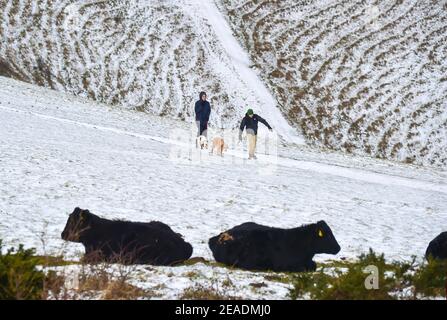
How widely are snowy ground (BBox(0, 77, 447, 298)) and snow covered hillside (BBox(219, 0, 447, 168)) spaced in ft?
49.8

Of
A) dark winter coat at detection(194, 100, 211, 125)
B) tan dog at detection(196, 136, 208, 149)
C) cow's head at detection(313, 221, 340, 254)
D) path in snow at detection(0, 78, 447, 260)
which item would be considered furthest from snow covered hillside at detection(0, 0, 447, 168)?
cow's head at detection(313, 221, 340, 254)

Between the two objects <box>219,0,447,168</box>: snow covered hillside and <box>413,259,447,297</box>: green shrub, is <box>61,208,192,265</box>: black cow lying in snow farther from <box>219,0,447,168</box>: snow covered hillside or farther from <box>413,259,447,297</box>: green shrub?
<box>219,0,447,168</box>: snow covered hillside

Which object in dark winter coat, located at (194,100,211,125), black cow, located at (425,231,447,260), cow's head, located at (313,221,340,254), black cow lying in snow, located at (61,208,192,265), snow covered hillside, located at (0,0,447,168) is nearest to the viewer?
black cow lying in snow, located at (61,208,192,265)

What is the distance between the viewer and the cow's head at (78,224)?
327 inches

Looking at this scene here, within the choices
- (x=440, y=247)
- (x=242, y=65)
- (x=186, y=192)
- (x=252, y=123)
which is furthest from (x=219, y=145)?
(x=242, y=65)

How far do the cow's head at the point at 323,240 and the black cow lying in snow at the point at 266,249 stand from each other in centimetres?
31

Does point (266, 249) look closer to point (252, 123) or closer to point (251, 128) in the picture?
point (251, 128)

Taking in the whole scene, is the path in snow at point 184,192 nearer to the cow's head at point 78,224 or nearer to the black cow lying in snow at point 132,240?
the cow's head at point 78,224

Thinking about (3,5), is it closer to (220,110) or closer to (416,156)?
(220,110)

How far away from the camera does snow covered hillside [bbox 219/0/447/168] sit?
135 feet

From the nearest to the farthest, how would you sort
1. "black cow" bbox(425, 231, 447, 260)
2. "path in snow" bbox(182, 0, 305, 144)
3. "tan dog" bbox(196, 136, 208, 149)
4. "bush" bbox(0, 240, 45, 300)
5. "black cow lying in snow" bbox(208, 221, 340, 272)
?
"bush" bbox(0, 240, 45, 300), "black cow lying in snow" bbox(208, 221, 340, 272), "black cow" bbox(425, 231, 447, 260), "tan dog" bbox(196, 136, 208, 149), "path in snow" bbox(182, 0, 305, 144)

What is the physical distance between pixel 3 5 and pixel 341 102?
31.0 meters

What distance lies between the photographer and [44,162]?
51.7ft
